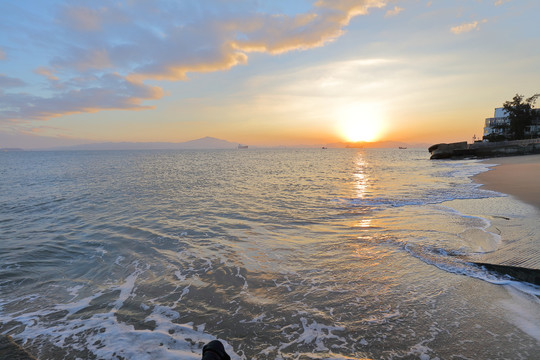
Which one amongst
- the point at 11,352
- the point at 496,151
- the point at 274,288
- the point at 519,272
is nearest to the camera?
the point at 11,352

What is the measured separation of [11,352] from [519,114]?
11486 cm

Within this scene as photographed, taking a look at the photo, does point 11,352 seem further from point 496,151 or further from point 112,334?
point 496,151

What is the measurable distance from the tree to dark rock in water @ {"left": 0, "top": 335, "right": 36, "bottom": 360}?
112439 millimetres

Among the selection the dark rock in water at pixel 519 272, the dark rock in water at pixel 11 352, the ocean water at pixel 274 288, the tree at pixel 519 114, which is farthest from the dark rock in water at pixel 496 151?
the dark rock in water at pixel 11 352

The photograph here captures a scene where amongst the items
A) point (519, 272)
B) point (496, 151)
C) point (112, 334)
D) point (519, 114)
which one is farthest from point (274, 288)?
point (519, 114)

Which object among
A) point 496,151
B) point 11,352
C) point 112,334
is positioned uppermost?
point 496,151

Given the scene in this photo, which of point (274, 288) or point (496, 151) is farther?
point (496, 151)

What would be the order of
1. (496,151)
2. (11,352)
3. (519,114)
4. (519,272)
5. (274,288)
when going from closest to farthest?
1. (11,352)
2. (519,272)
3. (274,288)
4. (496,151)
5. (519,114)

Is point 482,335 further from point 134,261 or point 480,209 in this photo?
point 480,209

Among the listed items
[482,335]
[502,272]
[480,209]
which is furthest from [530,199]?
[482,335]

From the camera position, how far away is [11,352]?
375cm

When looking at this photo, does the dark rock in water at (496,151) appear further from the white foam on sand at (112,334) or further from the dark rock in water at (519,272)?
the white foam on sand at (112,334)

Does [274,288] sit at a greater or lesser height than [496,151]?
lesser

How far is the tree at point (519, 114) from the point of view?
267 ft
